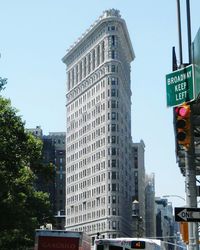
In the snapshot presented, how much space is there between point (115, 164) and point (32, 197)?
123 m

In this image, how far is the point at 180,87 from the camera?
15828 millimetres

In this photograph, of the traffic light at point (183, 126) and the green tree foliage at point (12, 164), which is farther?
the green tree foliage at point (12, 164)

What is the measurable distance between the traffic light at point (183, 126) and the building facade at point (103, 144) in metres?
162

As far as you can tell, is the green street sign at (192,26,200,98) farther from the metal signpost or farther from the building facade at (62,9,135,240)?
the building facade at (62,9,135,240)

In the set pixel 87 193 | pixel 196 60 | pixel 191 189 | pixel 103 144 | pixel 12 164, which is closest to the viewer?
pixel 191 189

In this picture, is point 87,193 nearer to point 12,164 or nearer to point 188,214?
point 12,164

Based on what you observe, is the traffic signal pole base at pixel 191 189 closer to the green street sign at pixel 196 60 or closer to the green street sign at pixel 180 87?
the green street sign at pixel 180 87

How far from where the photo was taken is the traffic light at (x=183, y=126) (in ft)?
47.0

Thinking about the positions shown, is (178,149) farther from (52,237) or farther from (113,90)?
(113,90)

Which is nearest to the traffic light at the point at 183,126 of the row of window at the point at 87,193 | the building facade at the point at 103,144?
the building facade at the point at 103,144

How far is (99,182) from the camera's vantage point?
181750 mm

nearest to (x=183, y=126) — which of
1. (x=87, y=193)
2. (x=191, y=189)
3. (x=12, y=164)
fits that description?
(x=191, y=189)

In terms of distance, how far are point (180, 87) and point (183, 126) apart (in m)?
1.70

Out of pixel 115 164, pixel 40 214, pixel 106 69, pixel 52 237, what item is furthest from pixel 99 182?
pixel 52 237
